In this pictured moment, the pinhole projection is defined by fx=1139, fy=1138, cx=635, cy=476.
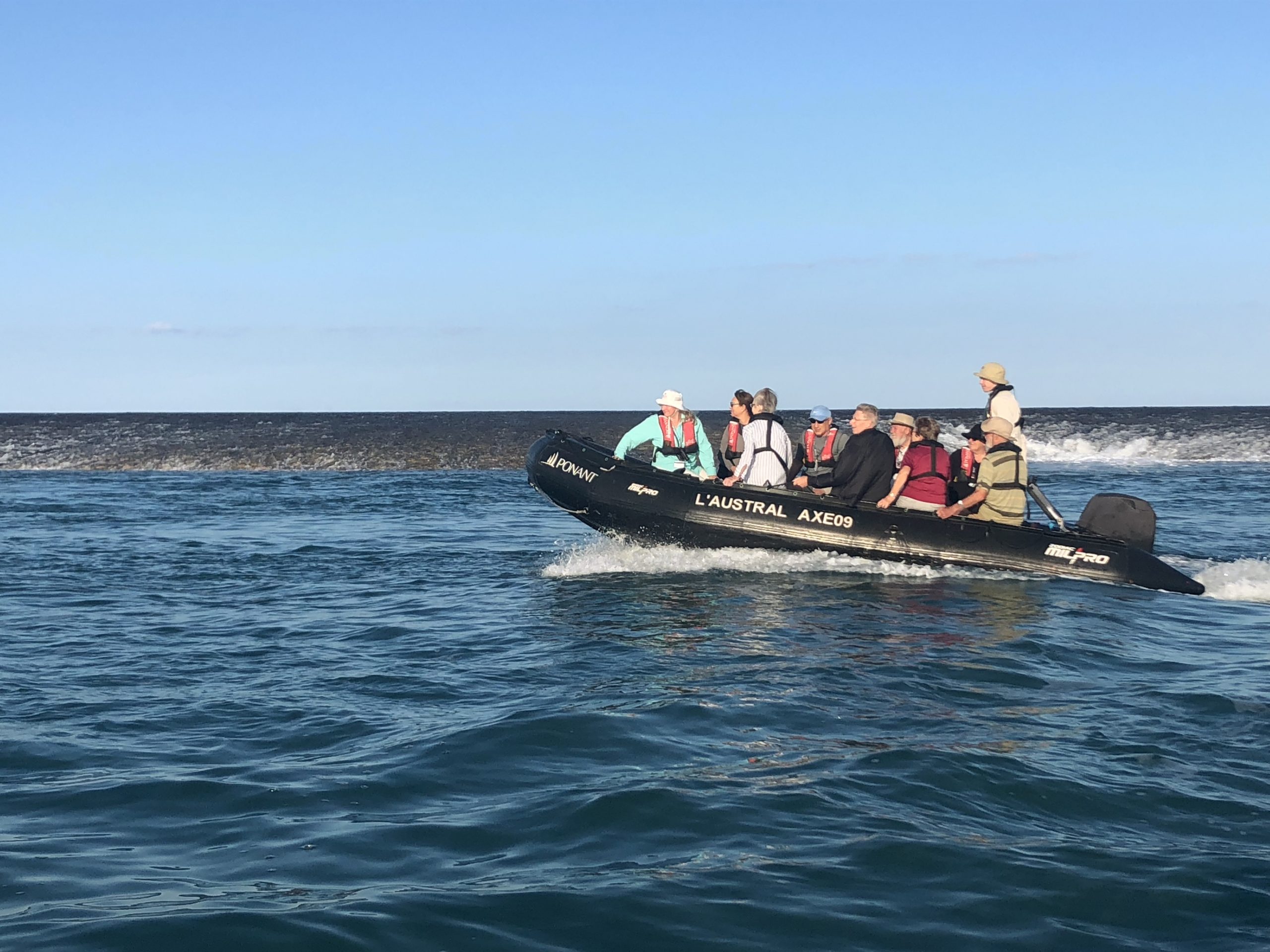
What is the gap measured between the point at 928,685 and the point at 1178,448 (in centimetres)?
3962

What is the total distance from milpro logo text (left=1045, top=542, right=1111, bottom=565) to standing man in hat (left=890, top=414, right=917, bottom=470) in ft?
6.18

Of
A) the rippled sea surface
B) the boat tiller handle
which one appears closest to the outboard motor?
the boat tiller handle

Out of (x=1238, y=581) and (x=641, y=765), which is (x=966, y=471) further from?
(x=641, y=765)

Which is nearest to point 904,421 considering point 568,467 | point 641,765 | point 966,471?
point 966,471

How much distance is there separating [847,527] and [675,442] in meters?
2.28

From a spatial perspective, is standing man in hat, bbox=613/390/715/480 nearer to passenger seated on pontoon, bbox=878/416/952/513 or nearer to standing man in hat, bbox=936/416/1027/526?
passenger seated on pontoon, bbox=878/416/952/513

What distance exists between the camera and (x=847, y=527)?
508 inches

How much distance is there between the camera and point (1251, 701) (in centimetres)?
738

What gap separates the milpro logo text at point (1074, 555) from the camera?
12.5 metres

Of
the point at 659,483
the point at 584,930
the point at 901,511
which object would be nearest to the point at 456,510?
the point at 659,483

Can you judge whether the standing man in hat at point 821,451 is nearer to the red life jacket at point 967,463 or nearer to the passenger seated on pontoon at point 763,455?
the passenger seated on pontoon at point 763,455

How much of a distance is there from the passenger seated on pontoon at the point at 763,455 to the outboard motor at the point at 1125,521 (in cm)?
347

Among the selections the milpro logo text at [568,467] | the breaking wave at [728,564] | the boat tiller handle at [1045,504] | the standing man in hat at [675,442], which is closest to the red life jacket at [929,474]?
the breaking wave at [728,564]

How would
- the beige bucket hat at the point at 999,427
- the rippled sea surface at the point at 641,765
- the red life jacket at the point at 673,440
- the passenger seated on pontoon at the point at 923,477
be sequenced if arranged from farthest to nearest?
1. the red life jacket at the point at 673,440
2. the passenger seated on pontoon at the point at 923,477
3. the beige bucket hat at the point at 999,427
4. the rippled sea surface at the point at 641,765
